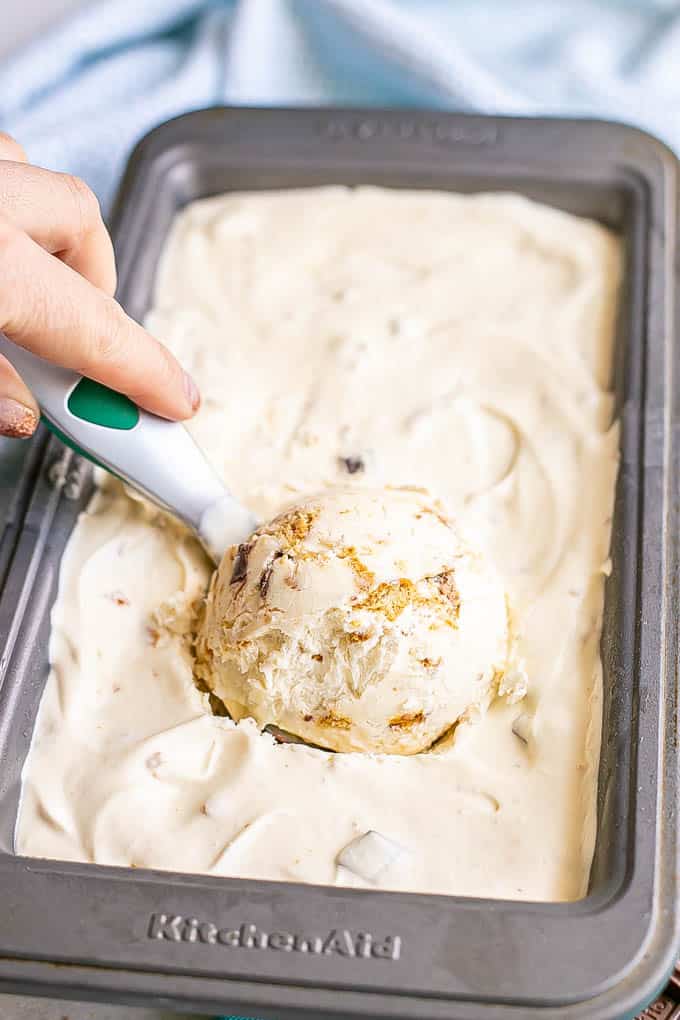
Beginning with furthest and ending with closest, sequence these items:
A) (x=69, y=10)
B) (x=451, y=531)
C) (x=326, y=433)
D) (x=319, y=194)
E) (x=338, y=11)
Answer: (x=69, y=10)
(x=338, y=11)
(x=319, y=194)
(x=326, y=433)
(x=451, y=531)

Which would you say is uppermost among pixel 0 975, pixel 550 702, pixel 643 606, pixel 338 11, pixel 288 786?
pixel 338 11

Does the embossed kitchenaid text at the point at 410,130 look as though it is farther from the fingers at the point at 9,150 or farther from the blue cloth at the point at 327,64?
the fingers at the point at 9,150

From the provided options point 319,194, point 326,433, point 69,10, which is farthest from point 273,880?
point 69,10

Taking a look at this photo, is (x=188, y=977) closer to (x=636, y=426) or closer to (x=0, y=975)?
(x=0, y=975)

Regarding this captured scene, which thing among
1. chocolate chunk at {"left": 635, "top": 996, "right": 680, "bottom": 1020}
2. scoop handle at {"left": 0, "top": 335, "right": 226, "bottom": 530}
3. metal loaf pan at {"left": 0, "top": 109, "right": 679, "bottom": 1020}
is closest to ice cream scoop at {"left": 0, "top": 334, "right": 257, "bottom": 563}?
scoop handle at {"left": 0, "top": 335, "right": 226, "bottom": 530}

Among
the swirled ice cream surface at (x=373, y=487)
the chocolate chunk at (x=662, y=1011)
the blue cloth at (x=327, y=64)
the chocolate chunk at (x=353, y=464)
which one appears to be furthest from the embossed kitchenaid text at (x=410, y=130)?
the chocolate chunk at (x=662, y=1011)

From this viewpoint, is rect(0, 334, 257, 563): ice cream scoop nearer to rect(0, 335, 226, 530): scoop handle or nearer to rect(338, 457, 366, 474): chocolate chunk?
rect(0, 335, 226, 530): scoop handle

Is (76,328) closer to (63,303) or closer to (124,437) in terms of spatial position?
(63,303)
